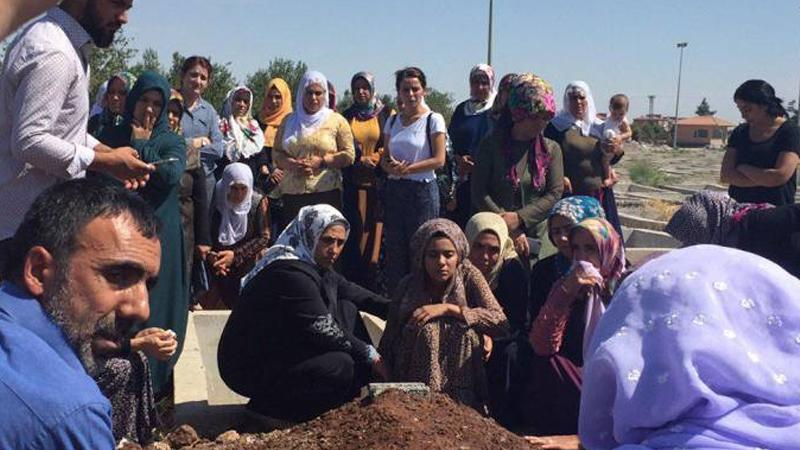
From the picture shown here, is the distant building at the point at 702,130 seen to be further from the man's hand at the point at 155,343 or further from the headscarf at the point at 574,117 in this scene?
the man's hand at the point at 155,343

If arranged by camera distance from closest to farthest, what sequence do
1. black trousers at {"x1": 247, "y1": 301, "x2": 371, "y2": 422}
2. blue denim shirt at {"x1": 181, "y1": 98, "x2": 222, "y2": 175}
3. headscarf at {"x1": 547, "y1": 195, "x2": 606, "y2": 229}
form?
black trousers at {"x1": 247, "y1": 301, "x2": 371, "y2": 422} → headscarf at {"x1": 547, "y1": 195, "x2": 606, "y2": 229} → blue denim shirt at {"x1": 181, "y1": 98, "x2": 222, "y2": 175}

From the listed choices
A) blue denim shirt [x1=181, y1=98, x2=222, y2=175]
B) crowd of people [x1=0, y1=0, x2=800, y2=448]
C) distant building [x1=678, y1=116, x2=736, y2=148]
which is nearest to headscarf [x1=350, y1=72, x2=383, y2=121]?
crowd of people [x1=0, y1=0, x2=800, y2=448]

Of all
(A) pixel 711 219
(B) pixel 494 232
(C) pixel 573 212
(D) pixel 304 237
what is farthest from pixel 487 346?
(A) pixel 711 219

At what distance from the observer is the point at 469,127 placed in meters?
8.07

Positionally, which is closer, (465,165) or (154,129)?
(154,129)

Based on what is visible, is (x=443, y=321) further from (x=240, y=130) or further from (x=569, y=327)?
(x=240, y=130)

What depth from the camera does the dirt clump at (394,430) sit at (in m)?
4.32

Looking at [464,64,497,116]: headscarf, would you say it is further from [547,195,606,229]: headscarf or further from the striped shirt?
the striped shirt

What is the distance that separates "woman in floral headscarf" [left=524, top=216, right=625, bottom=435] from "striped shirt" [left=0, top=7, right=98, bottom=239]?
239 centimetres

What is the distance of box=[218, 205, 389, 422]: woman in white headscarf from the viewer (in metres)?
5.15

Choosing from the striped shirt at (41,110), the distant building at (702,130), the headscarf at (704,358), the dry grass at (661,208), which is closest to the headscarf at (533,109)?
the striped shirt at (41,110)

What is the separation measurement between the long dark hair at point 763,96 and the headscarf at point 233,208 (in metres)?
3.61

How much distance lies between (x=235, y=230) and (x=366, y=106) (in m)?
1.90

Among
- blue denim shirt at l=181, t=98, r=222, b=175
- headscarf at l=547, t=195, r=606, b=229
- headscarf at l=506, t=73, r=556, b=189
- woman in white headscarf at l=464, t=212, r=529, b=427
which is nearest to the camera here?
headscarf at l=547, t=195, r=606, b=229
